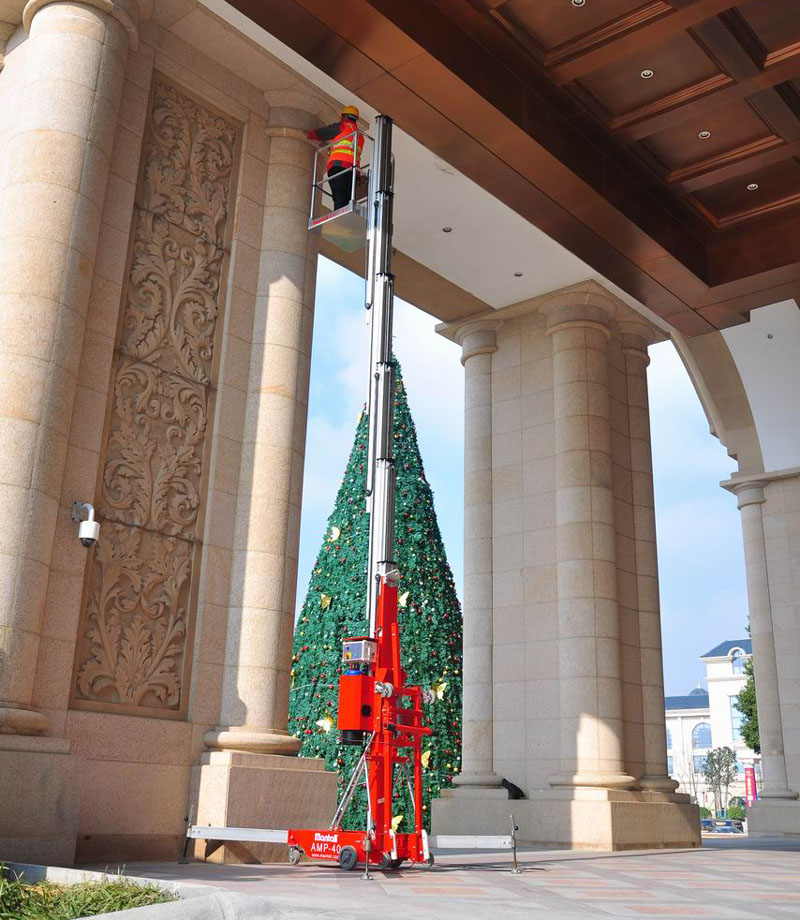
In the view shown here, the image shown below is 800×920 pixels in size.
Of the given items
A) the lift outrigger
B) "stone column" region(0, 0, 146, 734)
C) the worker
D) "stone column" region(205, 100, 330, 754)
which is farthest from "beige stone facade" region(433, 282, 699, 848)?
"stone column" region(0, 0, 146, 734)

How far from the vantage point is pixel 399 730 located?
9.37 m

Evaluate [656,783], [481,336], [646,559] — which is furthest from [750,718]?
[481,336]

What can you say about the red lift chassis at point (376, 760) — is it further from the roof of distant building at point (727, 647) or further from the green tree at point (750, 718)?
the roof of distant building at point (727, 647)

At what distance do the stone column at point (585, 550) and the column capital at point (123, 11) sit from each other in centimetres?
998

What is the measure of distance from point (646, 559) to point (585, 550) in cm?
175

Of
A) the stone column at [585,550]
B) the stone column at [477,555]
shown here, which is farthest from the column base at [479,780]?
the stone column at [585,550]

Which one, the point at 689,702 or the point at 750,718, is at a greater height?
the point at 689,702

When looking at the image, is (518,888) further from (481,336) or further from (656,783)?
(481,336)

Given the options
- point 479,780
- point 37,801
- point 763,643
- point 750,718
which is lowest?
point 37,801

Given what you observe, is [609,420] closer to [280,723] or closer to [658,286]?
[658,286]

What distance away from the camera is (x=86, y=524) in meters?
9.69

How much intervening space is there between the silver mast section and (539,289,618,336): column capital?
773cm

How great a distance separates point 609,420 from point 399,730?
424 inches

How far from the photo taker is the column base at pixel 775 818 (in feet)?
70.4
